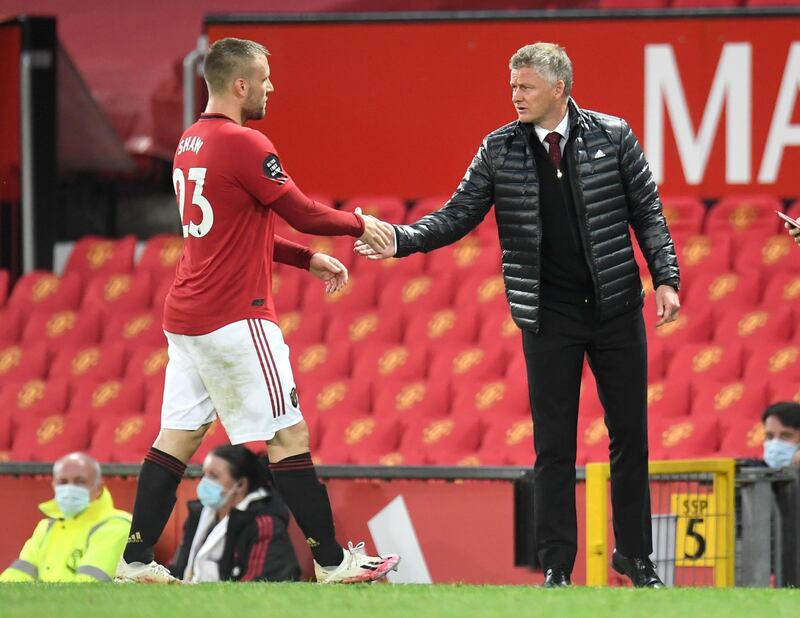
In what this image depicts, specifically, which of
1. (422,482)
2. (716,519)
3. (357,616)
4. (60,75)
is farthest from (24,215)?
(357,616)

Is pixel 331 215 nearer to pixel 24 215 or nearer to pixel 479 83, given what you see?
pixel 479 83

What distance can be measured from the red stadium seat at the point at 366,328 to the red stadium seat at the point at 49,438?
154 centimetres

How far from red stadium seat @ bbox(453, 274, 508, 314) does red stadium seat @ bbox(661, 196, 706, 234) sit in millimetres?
1223

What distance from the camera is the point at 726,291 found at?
29.0 ft

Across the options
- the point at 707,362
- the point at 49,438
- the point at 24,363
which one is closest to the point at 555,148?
the point at 707,362

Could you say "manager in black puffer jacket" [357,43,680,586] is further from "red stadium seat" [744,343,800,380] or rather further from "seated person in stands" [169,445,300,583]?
"red stadium seat" [744,343,800,380]

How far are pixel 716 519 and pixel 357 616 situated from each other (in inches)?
91.8

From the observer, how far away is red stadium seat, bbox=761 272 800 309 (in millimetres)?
8781

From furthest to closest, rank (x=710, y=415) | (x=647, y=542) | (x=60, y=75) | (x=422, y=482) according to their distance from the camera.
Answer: (x=60, y=75) < (x=710, y=415) < (x=422, y=482) < (x=647, y=542)

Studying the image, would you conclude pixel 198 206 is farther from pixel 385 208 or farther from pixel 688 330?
pixel 385 208

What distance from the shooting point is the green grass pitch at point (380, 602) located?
11.8ft

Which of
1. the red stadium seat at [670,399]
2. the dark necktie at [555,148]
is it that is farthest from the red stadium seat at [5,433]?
the dark necktie at [555,148]

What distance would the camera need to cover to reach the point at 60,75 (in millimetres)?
12008

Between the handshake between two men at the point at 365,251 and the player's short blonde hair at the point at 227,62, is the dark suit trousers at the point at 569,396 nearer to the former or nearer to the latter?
the handshake between two men at the point at 365,251
